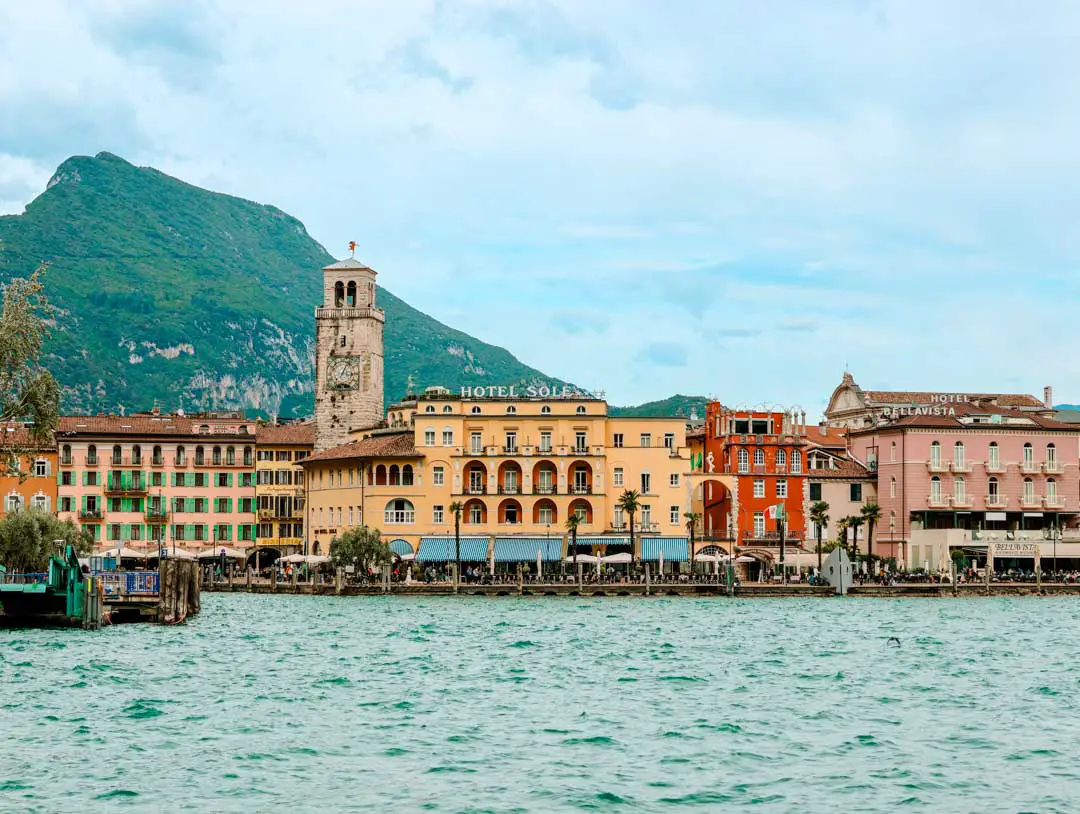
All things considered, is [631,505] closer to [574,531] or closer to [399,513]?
[574,531]

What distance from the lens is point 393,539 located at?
342 feet

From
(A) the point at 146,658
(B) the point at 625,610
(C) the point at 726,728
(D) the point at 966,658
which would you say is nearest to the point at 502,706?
(C) the point at 726,728

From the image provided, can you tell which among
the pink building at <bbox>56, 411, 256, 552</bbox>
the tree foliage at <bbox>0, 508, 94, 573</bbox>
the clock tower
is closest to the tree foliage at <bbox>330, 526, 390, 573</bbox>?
the clock tower

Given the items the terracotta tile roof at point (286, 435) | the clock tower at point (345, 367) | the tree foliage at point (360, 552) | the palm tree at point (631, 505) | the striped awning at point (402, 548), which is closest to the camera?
the palm tree at point (631, 505)

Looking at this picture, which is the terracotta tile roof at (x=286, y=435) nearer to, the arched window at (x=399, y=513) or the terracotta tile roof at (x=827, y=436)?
the arched window at (x=399, y=513)

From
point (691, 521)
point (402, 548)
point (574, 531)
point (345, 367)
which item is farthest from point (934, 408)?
point (345, 367)

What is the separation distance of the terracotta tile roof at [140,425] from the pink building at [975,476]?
45.1 meters

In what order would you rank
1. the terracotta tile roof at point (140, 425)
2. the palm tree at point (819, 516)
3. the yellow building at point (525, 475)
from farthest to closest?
the terracotta tile roof at point (140, 425) < the yellow building at point (525, 475) < the palm tree at point (819, 516)

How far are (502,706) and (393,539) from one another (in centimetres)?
6661

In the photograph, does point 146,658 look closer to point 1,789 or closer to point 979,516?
point 1,789

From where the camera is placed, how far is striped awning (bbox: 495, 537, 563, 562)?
102 meters

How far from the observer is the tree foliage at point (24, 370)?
61031 millimetres

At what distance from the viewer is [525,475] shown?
104375mm

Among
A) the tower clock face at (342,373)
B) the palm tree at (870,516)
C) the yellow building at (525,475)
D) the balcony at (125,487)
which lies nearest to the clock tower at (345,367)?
the tower clock face at (342,373)
